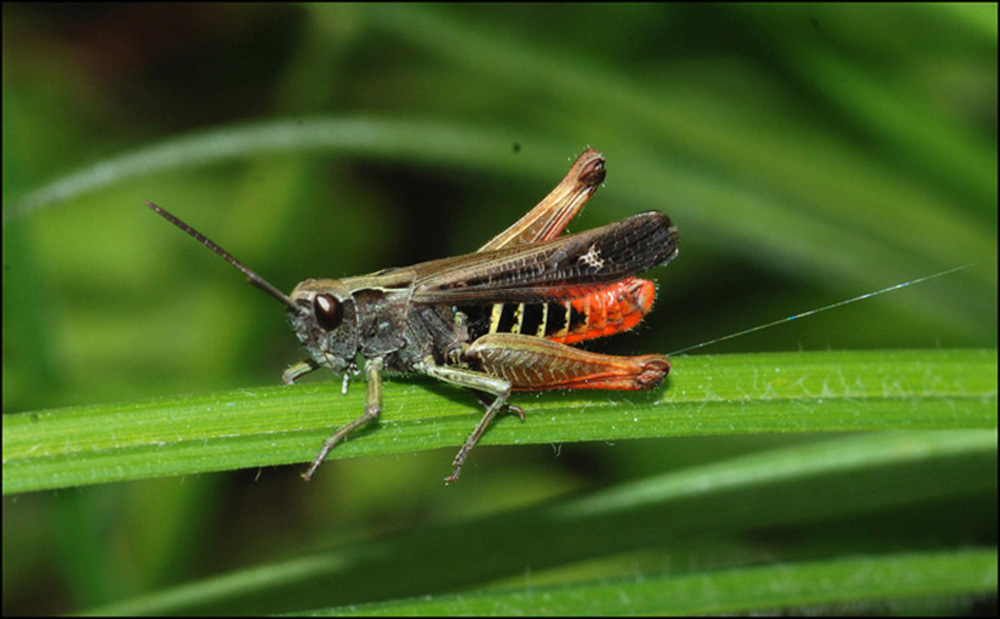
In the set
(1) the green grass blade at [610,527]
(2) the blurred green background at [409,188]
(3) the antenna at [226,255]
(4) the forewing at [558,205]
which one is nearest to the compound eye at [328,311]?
(3) the antenna at [226,255]

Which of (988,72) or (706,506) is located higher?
(988,72)

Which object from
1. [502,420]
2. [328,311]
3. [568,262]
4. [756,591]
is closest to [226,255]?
[328,311]

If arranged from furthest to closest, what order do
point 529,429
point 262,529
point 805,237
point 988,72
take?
point 988,72, point 262,529, point 805,237, point 529,429

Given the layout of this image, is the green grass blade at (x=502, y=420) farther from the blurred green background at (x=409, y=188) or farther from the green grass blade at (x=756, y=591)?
the blurred green background at (x=409, y=188)

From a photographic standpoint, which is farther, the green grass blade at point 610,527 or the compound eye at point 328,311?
the green grass blade at point 610,527

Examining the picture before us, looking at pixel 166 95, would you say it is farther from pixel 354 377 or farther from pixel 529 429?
pixel 529 429

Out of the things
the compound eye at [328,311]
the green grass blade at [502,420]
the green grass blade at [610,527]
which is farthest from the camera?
the green grass blade at [610,527]

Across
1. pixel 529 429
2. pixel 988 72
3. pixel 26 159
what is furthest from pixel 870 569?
pixel 26 159
